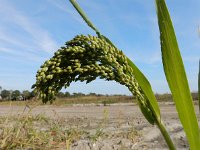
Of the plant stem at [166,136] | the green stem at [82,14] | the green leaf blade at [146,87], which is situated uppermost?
the green stem at [82,14]

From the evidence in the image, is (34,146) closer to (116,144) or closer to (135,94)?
(116,144)

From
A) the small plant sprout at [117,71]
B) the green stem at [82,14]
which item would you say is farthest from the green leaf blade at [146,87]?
the green stem at [82,14]

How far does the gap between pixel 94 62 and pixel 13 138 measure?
2774mm

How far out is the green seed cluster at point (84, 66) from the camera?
3.67 ft

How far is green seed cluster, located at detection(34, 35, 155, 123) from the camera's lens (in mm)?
1118

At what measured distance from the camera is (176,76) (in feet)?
4.09

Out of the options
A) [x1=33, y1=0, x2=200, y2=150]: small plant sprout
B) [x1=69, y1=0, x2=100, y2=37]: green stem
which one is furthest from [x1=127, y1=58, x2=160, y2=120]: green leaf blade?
[x1=69, y1=0, x2=100, y2=37]: green stem

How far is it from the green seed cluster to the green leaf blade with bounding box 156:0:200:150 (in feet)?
0.45

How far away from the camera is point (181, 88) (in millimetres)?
1244

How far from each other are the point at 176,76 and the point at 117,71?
215 millimetres

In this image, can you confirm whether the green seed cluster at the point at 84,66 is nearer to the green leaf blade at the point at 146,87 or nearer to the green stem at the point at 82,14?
the green leaf blade at the point at 146,87

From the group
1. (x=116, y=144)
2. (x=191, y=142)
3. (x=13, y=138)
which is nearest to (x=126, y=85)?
(x=191, y=142)

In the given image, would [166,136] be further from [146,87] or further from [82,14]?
[82,14]

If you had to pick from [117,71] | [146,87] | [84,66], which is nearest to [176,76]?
[146,87]
